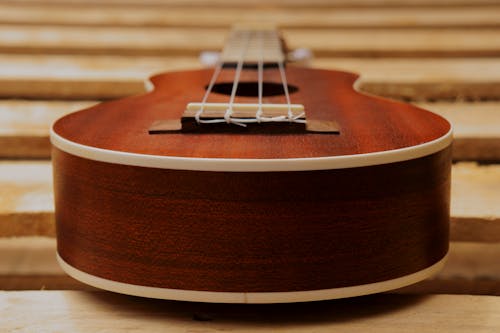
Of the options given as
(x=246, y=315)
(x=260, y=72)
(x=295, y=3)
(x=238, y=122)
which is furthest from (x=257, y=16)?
(x=246, y=315)

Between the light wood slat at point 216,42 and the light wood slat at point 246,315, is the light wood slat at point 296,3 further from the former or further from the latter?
the light wood slat at point 246,315

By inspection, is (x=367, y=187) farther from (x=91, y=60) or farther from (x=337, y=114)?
(x=91, y=60)

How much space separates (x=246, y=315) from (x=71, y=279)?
482mm

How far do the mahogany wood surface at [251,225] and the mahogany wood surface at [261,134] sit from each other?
0.04m

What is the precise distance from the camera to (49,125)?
1613 mm

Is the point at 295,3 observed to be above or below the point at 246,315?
above

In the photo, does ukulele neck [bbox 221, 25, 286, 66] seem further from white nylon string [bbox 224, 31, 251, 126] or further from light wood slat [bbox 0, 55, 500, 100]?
light wood slat [bbox 0, 55, 500, 100]

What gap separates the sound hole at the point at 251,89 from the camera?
1370mm

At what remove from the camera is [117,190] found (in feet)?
3.00

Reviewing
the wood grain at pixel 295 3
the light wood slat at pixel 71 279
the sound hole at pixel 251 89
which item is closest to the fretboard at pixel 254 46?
the sound hole at pixel 251 89

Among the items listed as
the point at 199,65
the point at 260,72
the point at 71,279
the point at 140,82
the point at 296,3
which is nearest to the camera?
the point at 71,279

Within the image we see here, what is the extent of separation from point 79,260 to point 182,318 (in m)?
0.16

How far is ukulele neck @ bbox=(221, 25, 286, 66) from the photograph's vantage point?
5.13 ft

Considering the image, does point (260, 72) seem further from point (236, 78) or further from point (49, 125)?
point (49, 125)
